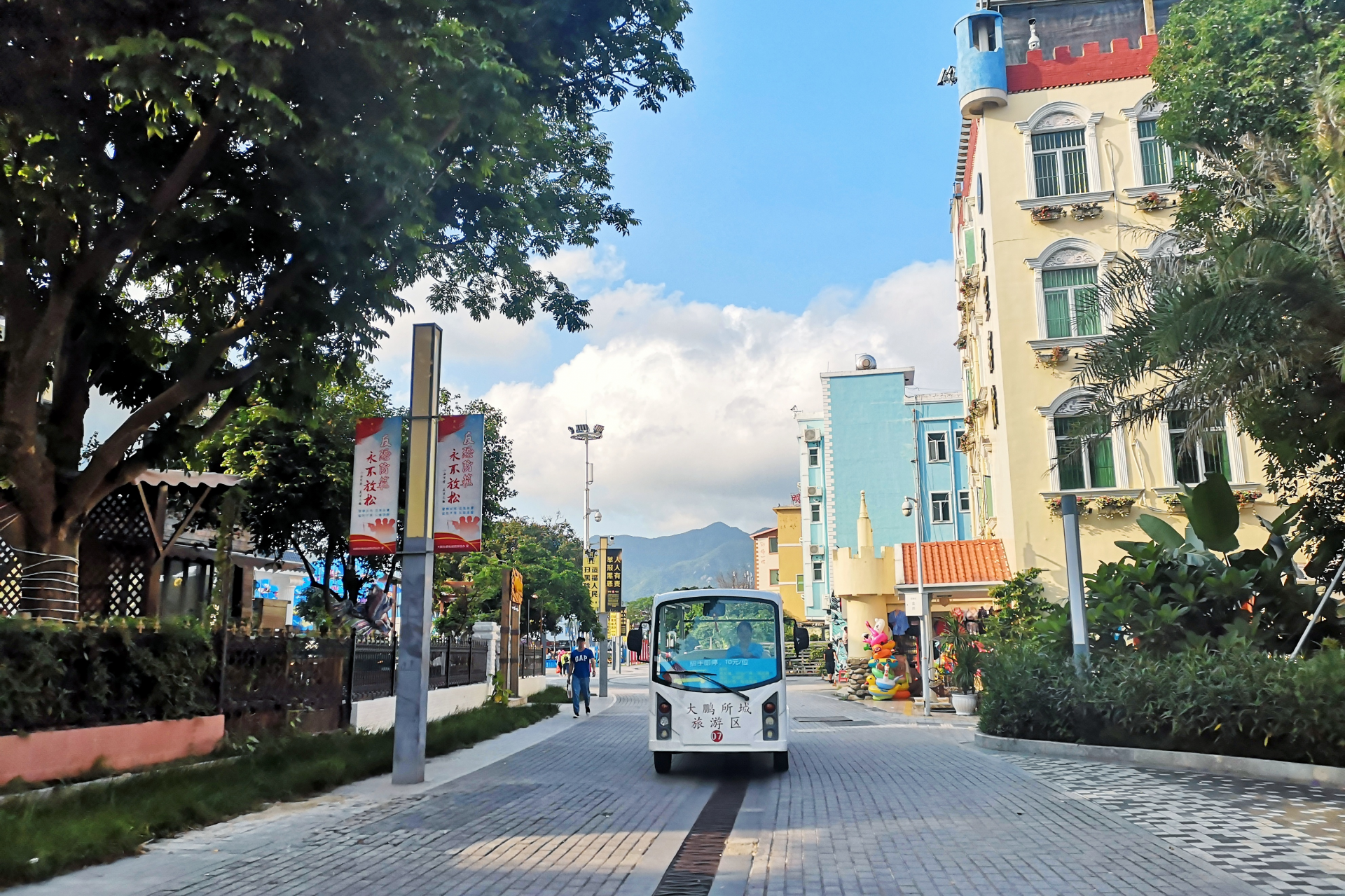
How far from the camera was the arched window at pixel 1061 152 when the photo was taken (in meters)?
28.4

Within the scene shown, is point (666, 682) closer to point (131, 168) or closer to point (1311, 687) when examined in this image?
point (1311, 687)

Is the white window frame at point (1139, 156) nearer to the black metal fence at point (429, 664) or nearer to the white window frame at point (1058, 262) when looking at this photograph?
the white window frame at point (1058, 262)

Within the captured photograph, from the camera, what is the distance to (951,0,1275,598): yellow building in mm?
26703

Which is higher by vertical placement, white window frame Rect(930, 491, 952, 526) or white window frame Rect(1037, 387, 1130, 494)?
white window frame Rect(930, 491, 952, 526)

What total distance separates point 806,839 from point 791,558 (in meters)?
81.7

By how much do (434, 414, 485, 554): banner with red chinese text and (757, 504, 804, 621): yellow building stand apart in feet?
220

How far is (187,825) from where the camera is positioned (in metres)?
9.11

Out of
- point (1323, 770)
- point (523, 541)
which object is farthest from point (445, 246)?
point (523, 541)

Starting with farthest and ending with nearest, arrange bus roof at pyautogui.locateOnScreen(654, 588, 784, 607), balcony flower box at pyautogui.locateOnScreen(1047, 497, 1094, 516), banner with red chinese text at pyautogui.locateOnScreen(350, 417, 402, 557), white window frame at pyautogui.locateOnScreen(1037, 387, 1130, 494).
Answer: white window frame at pyautogui.locateOnScreen(1037, 387, 1130, 494) < balcony flower box at pyautogui.locateOnScreen(1047, 497, 1094, 516) < bus roof at pyautogui.locateOnScreen(654, 588, 784, 607) < banner with red chinese text at pyautogui.locateOnScreen(350, 417, 402, 557)

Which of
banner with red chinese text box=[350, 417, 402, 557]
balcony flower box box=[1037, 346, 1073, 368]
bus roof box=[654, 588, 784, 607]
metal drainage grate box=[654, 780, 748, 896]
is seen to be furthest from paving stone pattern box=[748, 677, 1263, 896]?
balcony flower box box=[1037, 346, 1073, 368]

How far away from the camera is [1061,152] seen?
28.7 metres

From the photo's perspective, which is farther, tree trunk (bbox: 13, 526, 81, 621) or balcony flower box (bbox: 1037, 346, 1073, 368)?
balcony flower box (bbox: 1037, 346, 1073, 368)

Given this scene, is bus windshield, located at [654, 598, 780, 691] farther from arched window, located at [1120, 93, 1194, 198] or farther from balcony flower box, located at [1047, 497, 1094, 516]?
arched window, located at [1120, 93, 1194, 198]

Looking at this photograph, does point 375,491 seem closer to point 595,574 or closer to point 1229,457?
point 1229,457
